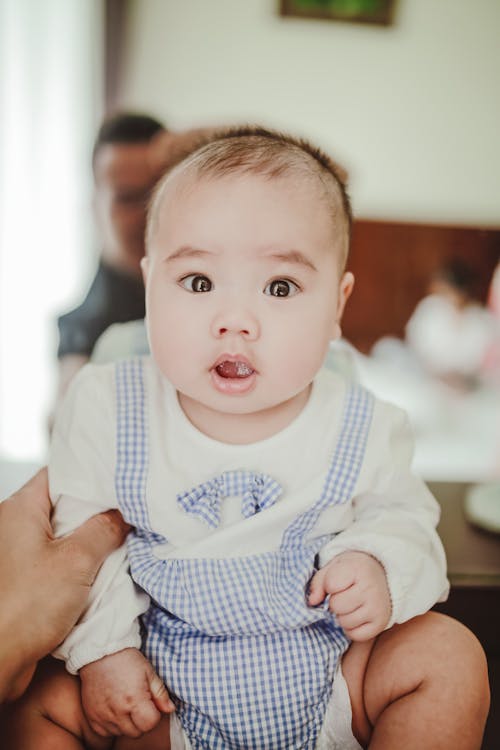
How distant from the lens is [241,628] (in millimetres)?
698

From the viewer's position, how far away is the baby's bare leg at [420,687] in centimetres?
62

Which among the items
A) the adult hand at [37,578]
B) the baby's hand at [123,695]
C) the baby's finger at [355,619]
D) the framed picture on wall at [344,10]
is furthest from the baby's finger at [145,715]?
the framed picture on wall at [344,10]

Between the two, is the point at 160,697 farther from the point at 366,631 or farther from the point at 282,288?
the point at 282,288

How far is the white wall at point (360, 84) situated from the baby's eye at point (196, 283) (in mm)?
1600

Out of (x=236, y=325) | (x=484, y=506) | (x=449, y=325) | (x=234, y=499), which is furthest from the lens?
(x=449, y=325)

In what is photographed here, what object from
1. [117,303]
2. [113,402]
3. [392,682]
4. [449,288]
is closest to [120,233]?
[117,303]

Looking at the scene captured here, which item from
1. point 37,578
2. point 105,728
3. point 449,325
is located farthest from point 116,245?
point 449,325

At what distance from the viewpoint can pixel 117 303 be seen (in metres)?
1.49

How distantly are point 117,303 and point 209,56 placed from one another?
109 centimetres

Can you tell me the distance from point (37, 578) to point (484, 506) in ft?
3.00

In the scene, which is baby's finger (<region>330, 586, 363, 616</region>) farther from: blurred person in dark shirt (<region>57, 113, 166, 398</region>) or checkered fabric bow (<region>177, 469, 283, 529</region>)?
blurred person in dark shirt (<region>57, 113, 166, 398</region>)

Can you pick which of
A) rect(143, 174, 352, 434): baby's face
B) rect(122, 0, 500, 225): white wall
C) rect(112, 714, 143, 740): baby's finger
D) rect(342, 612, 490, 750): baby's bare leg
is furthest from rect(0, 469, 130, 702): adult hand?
rect(122, 0, 500, 225): white wall

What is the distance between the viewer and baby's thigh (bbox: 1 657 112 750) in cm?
65

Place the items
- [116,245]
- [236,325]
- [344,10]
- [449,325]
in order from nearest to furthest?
[236,325] → [116,245] → [344,10] → [449,325]
